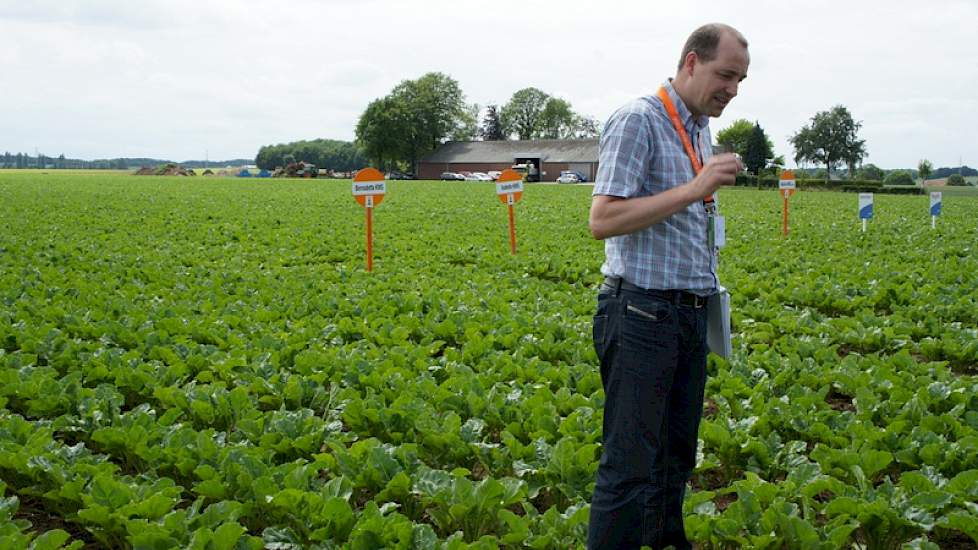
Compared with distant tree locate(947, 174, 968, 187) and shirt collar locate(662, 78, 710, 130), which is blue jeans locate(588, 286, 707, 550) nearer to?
shirt collar locate(662, 78, 710, 130)

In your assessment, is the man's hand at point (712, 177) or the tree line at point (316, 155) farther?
the tree line at point (316, 155)

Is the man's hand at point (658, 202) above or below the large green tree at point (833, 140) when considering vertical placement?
below

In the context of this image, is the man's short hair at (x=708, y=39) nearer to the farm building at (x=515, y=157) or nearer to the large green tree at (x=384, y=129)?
the farm building at (x=515, y=157)

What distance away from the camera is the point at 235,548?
10.5ft

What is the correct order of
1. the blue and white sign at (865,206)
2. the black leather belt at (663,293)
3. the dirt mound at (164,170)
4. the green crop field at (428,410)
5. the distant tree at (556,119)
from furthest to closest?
the distant tree at (556,119)
the dirt mound at (164,170)
the blue and white sign at (865,206)
the green crop field at (428,410)
the black leather belt at (663,293)

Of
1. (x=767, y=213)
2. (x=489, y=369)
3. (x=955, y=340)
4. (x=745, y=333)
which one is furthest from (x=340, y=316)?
(x=767, y=213)

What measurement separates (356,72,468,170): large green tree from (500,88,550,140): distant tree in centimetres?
1494

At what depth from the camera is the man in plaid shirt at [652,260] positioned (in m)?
2.45

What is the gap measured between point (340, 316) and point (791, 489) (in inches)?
207

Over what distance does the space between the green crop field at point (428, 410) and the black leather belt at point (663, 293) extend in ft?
4.03

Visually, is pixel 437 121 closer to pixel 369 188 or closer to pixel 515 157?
pixel 515 157

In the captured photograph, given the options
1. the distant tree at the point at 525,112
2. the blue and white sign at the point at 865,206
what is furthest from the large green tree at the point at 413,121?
the blue and white sign at the point at 865,206

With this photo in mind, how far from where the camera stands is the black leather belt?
2559 millimetres

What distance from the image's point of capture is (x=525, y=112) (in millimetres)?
118125
